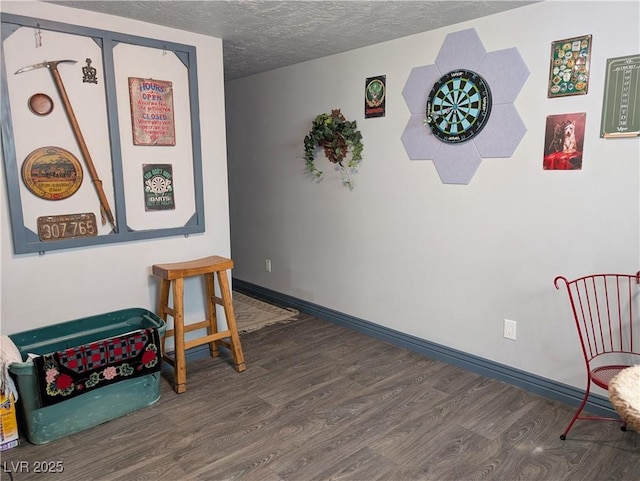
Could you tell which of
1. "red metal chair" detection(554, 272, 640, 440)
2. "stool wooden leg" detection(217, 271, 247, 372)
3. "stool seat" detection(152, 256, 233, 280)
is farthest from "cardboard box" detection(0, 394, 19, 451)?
"red metal chair" detection(554, 272, 640, 440)

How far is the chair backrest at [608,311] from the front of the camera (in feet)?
7.23

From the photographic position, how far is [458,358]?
9.57ft

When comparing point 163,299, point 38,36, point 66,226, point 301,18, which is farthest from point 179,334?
point 301,18

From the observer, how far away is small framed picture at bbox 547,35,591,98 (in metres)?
2.19

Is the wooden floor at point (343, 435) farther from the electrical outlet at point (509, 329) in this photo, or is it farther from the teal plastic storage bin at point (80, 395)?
the electrical outlet at point (509, 329)

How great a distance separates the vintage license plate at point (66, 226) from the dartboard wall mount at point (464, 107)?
1.99m

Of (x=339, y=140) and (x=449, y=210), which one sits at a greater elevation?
(x=339, y=140)

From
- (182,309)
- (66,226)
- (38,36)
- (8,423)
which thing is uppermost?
(38,36)

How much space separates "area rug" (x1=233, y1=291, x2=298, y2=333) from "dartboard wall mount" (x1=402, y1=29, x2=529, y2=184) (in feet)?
5.74

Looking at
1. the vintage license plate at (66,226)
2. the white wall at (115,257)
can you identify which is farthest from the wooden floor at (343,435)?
the vintage license plate at (66,226)

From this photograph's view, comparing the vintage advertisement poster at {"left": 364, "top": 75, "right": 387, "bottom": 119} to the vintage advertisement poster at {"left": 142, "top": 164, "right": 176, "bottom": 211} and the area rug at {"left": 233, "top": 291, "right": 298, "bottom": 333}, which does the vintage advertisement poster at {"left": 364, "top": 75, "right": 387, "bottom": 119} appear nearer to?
the vintage advertisement poster at {"left": 142, "top": 164, "right": 176, "bottom": 211}

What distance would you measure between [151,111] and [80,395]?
5.23 feet

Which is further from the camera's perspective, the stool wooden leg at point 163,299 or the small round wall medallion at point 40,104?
the stool wooden leg at point 163,299

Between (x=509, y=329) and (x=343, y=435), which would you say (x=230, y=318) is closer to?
(x=343, y=435)
